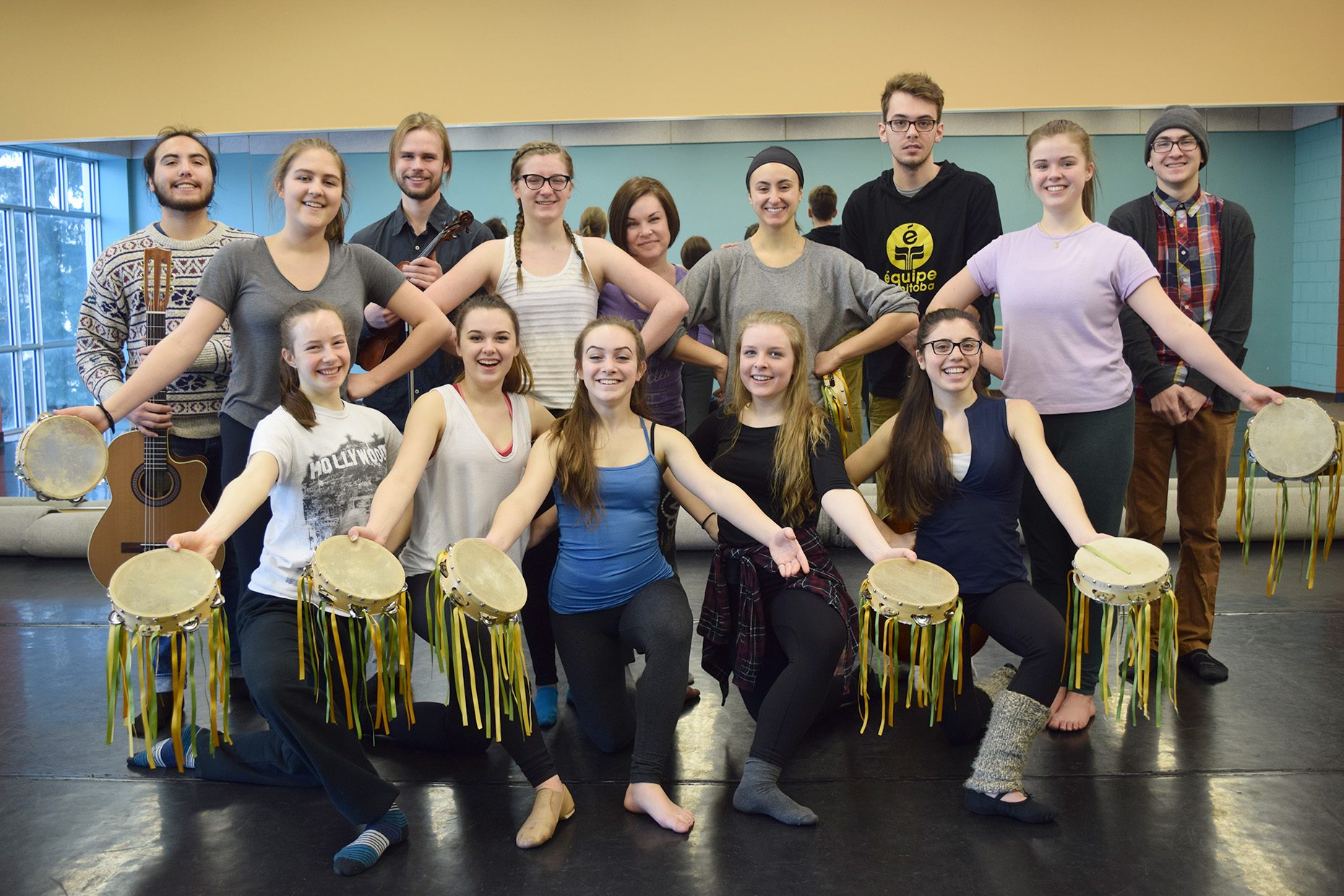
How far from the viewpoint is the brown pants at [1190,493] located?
3553 mm

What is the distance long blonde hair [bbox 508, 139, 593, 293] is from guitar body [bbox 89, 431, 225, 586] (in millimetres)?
1285

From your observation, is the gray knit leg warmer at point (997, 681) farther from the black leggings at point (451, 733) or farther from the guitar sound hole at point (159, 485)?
the guitar sound hole at point (159, 485)

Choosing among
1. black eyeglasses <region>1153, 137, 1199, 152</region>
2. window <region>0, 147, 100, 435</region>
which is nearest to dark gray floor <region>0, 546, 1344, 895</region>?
black eyeglasses <region>1153, 137, 1199, 152</region>

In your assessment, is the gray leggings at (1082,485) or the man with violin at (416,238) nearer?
the gray leggings at (1082,485)

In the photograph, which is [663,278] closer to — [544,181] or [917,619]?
[544,181]

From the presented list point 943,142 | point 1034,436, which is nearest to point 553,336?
→ point 1034,436

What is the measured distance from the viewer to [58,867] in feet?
8.12

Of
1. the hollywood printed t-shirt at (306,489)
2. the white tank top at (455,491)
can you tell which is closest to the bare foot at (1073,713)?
the white tank top at (455,491)

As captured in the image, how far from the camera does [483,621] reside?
8.08ft

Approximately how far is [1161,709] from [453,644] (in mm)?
2327

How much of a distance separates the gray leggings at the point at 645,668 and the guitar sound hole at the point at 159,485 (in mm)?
1459

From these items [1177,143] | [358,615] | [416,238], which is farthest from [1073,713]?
[416,238]

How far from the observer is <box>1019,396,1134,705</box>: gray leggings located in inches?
123

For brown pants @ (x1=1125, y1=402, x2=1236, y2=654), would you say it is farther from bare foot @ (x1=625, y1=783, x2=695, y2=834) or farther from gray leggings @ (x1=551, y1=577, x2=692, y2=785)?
bare foot @ (x1=625, y1=783, x2=695, y2=834)
